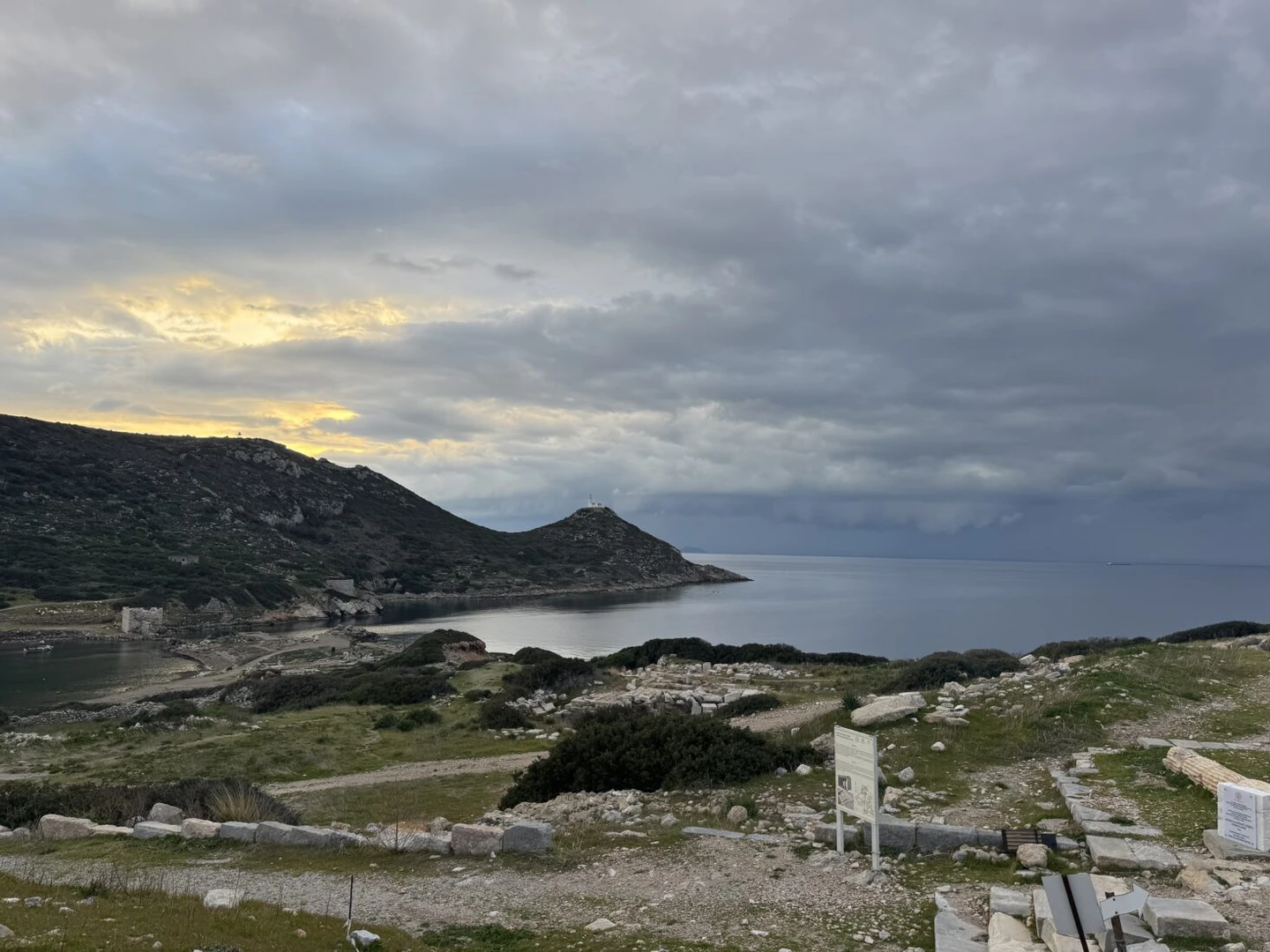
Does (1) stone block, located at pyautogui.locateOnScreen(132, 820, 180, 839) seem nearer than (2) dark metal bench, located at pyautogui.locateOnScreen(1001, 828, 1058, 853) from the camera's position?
No

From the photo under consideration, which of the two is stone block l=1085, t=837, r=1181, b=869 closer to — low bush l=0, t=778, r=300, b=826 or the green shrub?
low bush l=0, t=778, r=300, b=826

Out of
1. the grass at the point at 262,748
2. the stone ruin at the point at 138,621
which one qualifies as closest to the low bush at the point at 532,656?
the grass at the point at 262,748

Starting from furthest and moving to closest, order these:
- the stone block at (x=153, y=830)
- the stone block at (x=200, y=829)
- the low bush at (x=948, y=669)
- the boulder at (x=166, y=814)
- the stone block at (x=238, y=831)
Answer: the low bush at (x=948, y=669) → the boulder at (x=166, y=814) → the stone block at (x=153, y=830) → the stone block at (x=200, y=829) → the stone block at (x=238, y=831)

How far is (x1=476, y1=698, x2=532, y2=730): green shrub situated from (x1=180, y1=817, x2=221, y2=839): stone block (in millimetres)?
13944

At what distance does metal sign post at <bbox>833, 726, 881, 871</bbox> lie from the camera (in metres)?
8.98

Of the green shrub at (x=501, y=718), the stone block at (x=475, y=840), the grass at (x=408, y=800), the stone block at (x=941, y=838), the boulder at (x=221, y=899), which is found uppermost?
the stone block at (x=941, y=838)

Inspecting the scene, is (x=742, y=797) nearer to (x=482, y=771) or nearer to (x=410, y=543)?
(x=482, y=771)

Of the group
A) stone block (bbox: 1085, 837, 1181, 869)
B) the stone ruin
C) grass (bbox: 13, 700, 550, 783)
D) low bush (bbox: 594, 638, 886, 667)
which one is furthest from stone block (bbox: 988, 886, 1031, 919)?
the stone ruin

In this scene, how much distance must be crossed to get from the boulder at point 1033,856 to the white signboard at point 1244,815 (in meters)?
1.97

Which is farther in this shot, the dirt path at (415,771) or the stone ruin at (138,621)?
the stone ruin at (138,621)

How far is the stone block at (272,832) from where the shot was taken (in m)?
11.1

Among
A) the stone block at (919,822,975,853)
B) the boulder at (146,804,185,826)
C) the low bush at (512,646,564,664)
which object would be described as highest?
the stone block at (919,822,975,853)

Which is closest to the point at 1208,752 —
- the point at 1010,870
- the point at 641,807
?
the point at 1010,870

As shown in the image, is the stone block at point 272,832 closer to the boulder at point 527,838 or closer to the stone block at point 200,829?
the stone block at point 200,829
